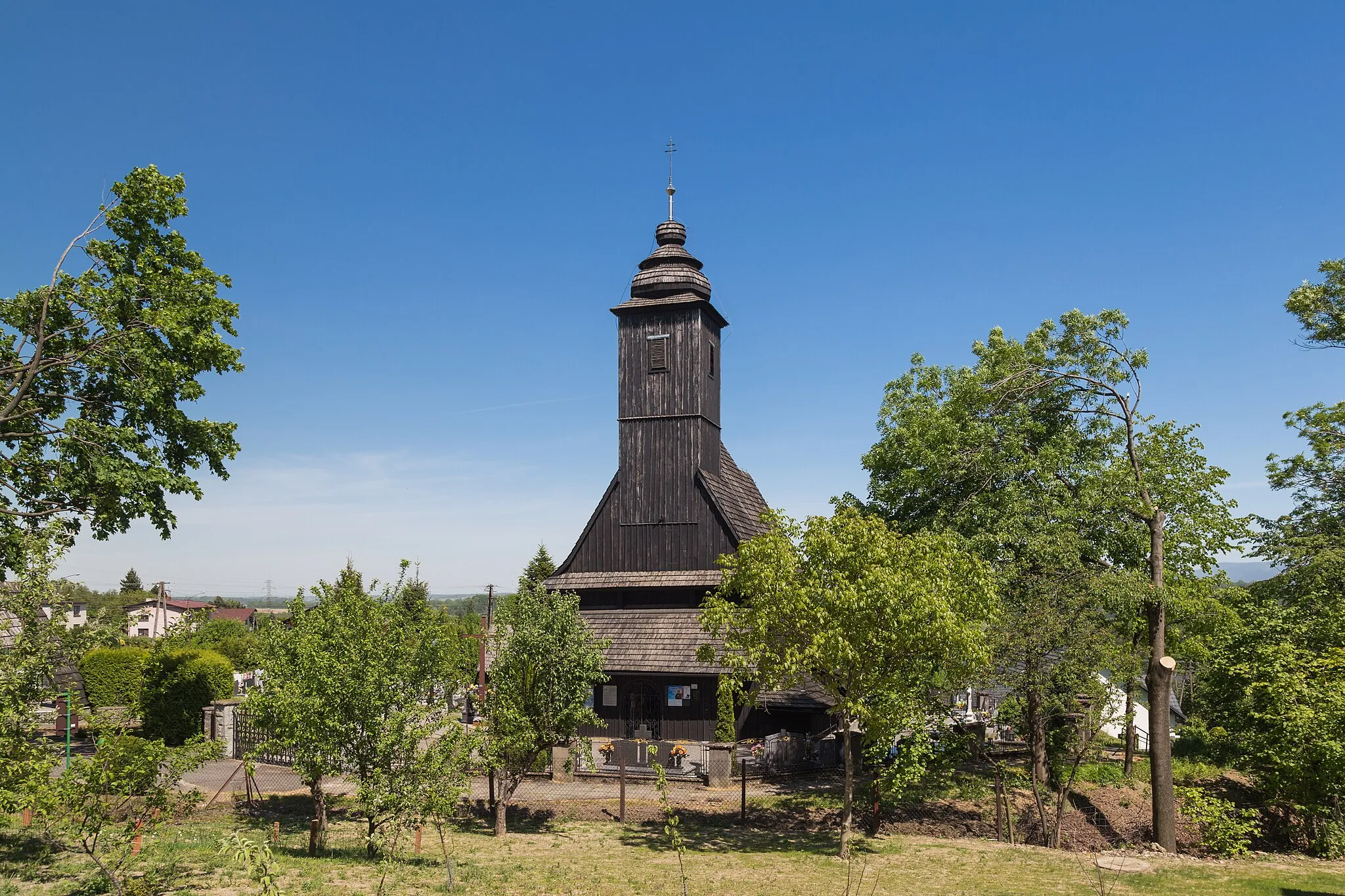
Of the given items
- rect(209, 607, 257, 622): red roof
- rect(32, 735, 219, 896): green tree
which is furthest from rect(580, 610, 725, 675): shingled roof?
rect(209, 607, 257, 622): red roof

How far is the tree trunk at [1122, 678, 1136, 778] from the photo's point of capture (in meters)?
23.4

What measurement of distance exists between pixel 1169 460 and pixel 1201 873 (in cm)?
868

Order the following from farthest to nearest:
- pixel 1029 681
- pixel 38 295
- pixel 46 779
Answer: pixel 38 295
pixel 1029 681
pixel 46 779

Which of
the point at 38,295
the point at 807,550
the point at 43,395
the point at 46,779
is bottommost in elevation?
the point at 46,779

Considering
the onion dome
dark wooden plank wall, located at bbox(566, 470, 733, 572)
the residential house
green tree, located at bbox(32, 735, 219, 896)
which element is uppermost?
the onion dome

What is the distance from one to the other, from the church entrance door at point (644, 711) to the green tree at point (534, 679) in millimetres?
10145

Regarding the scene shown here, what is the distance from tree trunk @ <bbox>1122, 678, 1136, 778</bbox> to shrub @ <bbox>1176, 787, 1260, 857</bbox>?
4.03m

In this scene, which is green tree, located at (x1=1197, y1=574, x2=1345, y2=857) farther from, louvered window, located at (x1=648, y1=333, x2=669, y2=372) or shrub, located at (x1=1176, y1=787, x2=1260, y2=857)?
louvered window, located at (x1=648, y1=333, x2=669, y2=372)

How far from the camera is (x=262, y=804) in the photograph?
20.5m

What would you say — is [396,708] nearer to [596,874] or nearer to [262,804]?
[596,874]

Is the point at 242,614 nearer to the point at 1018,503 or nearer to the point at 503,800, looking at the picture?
the point at 503,800

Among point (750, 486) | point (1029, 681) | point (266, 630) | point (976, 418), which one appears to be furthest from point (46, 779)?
point (750, 486)

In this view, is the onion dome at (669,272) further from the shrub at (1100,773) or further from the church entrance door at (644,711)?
the shrub at (1100,773)

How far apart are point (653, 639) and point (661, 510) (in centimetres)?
491
